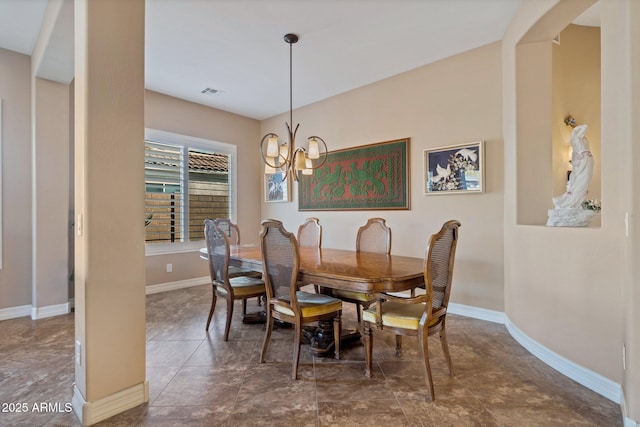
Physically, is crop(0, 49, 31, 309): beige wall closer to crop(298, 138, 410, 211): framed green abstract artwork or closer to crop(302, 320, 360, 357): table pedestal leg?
crop(302, 320, 360, 357): table pedestal leg

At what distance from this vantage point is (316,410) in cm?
183

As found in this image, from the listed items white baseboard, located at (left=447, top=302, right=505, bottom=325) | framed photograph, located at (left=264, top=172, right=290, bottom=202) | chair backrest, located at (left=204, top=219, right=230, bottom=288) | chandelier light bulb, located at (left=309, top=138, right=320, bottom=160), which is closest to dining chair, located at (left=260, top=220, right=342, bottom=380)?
chair backrest, located at (left=204, top=219, right=230, bottom=288)

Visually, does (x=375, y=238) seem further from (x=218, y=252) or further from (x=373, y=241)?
(x=218, y=252)

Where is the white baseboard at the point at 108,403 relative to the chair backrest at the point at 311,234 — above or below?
below

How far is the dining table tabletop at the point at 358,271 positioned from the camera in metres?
1.93

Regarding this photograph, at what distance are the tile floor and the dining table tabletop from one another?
67 cm

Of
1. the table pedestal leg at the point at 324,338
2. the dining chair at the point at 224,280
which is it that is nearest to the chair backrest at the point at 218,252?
the dining chair at the point at 224,280

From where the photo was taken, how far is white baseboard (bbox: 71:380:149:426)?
5.50 ft

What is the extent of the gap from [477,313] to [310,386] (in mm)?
2212

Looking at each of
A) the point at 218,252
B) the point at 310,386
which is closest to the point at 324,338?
the point at 310,386

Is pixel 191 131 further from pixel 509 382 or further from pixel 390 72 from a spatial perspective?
pixel 509 382

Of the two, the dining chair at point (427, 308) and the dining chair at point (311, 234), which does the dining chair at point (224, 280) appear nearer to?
the dining chair at point (311, 234)

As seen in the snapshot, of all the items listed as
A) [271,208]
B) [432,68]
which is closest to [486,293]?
[432,68]

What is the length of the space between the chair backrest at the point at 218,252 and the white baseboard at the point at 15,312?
2255mm
